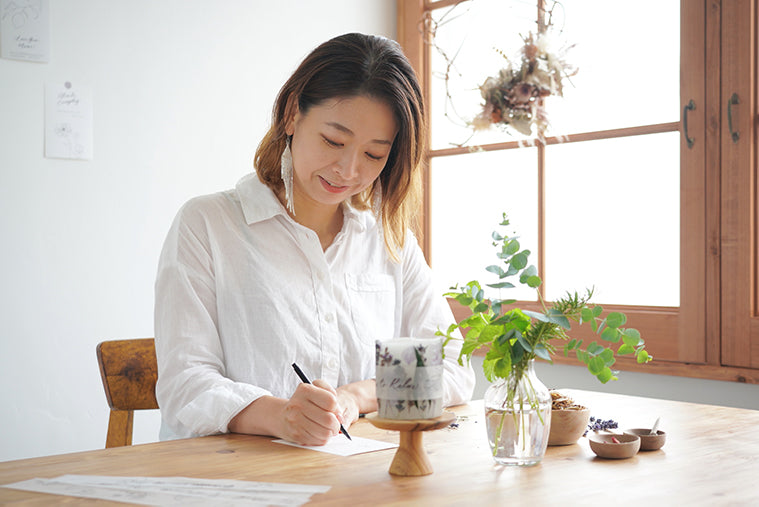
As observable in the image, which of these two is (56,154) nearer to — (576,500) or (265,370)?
(265,370)

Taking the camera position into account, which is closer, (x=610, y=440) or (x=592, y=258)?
(x=610, y=440)

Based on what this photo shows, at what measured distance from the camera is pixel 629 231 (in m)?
2.82

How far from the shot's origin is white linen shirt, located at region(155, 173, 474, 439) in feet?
5.07

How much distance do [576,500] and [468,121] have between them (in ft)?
1.73

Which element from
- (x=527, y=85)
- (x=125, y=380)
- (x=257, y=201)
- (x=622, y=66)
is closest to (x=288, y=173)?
(x=257, y=201)

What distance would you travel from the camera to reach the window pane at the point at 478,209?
10.4 feet

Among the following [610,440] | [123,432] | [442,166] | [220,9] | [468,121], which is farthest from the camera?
[442,166]

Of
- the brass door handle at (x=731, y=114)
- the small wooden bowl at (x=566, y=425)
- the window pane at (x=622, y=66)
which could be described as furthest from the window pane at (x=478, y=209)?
the small wooden bowl at (x=566, y=425)

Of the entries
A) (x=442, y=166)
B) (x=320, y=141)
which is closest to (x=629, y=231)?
(x=442, y=166)

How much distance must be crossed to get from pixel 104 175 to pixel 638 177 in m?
1.88

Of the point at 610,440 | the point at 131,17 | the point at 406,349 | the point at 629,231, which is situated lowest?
the point at 610,440

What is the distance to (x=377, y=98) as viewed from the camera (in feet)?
5.56

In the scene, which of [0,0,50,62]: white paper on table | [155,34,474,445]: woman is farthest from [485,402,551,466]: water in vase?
[0,0,50,62]: white paper on table

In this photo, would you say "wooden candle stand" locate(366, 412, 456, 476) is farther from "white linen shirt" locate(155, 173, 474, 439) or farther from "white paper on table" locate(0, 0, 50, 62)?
"white paper on table" locate(0, 0, 50, 62)
